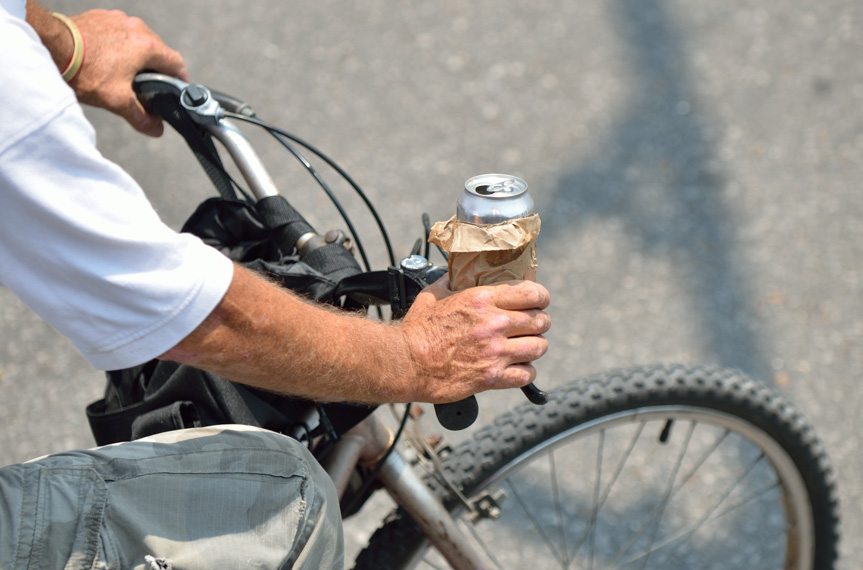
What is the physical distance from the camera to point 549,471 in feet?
7.95

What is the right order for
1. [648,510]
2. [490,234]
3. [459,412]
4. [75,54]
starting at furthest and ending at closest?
[648,510], [75,54], [459,412], [490,234]

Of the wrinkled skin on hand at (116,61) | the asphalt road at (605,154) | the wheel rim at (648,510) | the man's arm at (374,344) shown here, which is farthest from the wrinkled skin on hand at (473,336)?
the asphalt road at (605,154)

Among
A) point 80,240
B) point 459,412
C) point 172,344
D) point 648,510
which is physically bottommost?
point 648,510

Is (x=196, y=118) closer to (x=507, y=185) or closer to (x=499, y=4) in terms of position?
(x=507, y=185)

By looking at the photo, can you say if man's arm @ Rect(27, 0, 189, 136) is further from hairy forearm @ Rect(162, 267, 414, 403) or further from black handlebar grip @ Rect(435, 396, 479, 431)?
black handlebar grip @ Rect(435, 396, 479, 431)

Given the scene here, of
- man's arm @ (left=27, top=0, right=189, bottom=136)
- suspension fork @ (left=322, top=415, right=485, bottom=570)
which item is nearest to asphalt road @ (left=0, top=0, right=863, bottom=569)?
suspension fork @ (left=322, top=415, right=485, bottom=570)

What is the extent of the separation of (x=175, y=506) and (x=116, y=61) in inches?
32.7

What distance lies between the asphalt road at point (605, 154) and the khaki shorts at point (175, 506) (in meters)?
1.25

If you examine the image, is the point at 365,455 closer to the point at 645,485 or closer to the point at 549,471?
the point at 549,471

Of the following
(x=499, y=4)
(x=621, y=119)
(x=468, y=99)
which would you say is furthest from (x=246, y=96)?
(x=621, y=119)

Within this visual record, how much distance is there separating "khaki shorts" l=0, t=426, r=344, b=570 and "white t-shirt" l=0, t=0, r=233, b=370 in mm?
199

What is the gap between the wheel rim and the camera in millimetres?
2225

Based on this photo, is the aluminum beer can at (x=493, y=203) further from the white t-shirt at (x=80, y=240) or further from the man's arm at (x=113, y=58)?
the man's arm at (x=113, y=58)

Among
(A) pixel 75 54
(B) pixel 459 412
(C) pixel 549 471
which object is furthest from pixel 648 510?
(A) pixel 75 54
